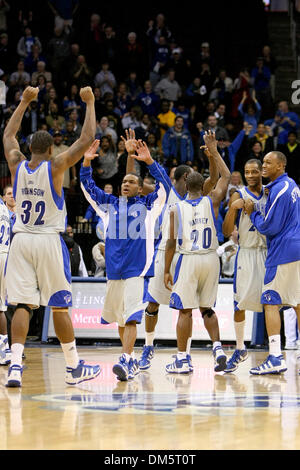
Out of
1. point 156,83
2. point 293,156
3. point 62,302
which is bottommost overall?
point 62,302

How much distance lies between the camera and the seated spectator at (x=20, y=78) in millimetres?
19578

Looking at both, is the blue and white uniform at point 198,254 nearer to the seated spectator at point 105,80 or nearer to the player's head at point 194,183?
the player's head at point 194,183

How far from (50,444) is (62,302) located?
2807mm

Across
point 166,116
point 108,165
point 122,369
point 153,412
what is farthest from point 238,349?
point 166,116

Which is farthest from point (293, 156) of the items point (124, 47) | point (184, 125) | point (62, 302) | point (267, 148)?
point (62, 302)

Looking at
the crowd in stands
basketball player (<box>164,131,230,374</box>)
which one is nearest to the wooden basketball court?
basketball player (<box>164,131,230,374</box>)

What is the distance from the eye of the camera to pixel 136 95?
66.6 ft

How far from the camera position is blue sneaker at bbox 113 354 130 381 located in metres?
8.20

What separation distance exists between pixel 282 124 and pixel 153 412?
13328 mm

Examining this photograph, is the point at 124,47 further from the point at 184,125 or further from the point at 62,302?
the point at 62,302

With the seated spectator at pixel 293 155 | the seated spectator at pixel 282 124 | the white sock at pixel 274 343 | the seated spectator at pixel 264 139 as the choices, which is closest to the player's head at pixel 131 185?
the white sock at pixel 274 343

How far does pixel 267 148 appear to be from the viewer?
56.3 ft

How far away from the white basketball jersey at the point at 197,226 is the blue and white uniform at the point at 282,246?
1.98ft

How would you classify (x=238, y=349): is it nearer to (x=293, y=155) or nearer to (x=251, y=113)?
(x=293, y=155)
